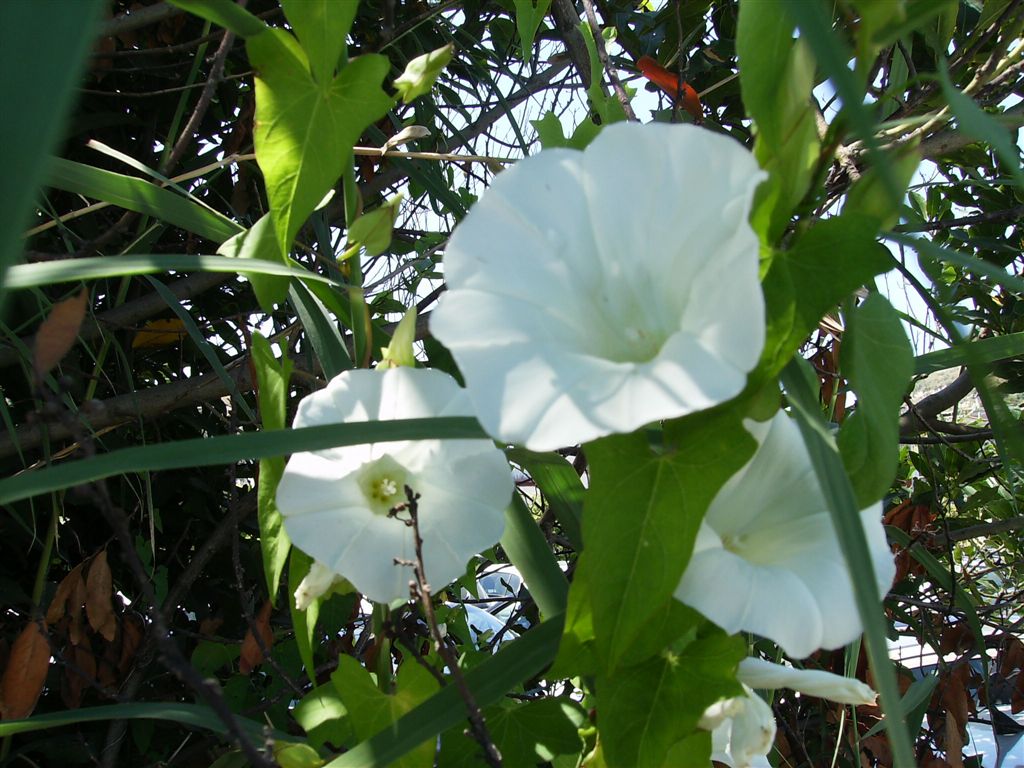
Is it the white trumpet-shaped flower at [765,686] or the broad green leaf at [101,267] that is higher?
the broad green leaf at [101,267]

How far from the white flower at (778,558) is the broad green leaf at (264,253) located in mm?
312

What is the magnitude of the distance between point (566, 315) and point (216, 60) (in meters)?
0.54

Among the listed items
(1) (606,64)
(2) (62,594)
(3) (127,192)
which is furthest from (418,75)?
(2) (62,594)

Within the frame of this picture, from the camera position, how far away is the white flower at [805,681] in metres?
0.50

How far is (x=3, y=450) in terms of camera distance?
1130mm

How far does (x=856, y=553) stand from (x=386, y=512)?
30 centimetres

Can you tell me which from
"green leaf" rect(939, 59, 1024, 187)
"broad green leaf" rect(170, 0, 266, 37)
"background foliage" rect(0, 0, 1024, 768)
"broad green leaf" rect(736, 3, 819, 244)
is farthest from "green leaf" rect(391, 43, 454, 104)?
"green leaf" rect(939, 59, 1024, 187)

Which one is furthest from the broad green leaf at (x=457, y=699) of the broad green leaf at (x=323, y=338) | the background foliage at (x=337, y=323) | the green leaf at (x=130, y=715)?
the broad green leaf at (x=323, y=338)

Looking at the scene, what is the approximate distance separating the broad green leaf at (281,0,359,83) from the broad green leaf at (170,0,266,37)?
5 centimetres

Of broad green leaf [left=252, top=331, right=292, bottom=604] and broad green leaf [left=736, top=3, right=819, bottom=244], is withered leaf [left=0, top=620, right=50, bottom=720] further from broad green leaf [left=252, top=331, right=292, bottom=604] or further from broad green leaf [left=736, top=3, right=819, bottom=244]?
broad green leaf [left=736, top=3, right=819, bottom=244]

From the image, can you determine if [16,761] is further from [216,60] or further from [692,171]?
[692,171]

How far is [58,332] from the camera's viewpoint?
0.46 m

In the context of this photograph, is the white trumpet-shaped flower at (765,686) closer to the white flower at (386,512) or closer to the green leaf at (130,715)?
the white flower at (386,512)

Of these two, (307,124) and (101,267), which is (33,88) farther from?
(307,124)
